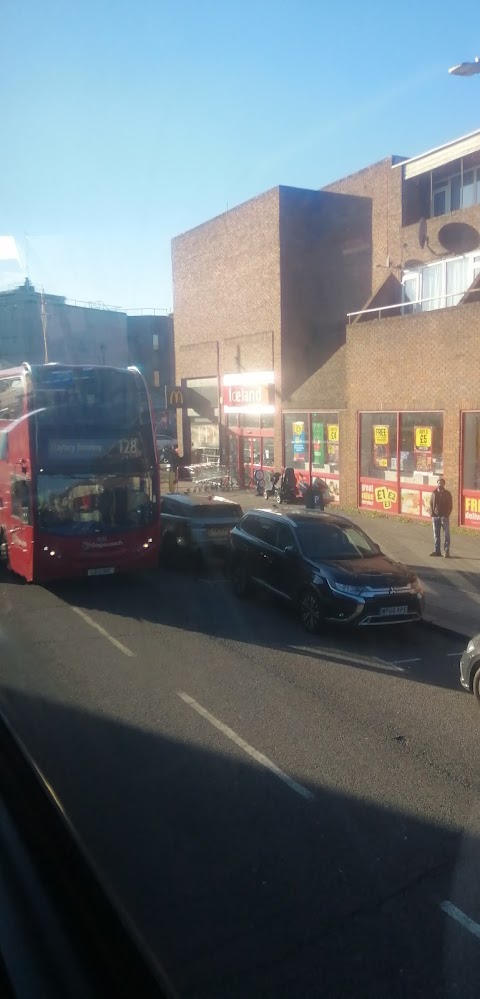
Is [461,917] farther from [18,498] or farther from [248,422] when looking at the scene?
[248,422]

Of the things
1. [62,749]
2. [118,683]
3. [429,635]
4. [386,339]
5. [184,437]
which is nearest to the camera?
[62,749]

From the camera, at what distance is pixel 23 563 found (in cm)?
1294

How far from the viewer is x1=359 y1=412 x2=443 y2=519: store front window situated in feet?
64.3

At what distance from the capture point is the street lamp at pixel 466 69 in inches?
402

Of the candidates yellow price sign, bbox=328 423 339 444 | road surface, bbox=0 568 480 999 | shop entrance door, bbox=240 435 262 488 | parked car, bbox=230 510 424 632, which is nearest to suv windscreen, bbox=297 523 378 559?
parked car, bbox=230 510 424 632

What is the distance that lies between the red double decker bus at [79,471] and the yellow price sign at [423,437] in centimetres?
884

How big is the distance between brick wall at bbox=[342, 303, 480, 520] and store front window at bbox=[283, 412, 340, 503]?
1.25 metres

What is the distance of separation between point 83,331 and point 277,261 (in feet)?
40.0

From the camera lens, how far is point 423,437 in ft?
65.0

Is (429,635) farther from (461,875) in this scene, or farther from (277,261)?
(277,261)

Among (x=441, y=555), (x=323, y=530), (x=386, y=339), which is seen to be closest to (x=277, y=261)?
(x=386, y=339)

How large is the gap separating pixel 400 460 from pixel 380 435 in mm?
1164

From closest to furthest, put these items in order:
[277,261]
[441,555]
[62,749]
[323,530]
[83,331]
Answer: [62,749] → [323,530] → [441,555] → [83,331] → [277,261]

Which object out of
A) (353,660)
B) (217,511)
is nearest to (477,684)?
(353,660)
